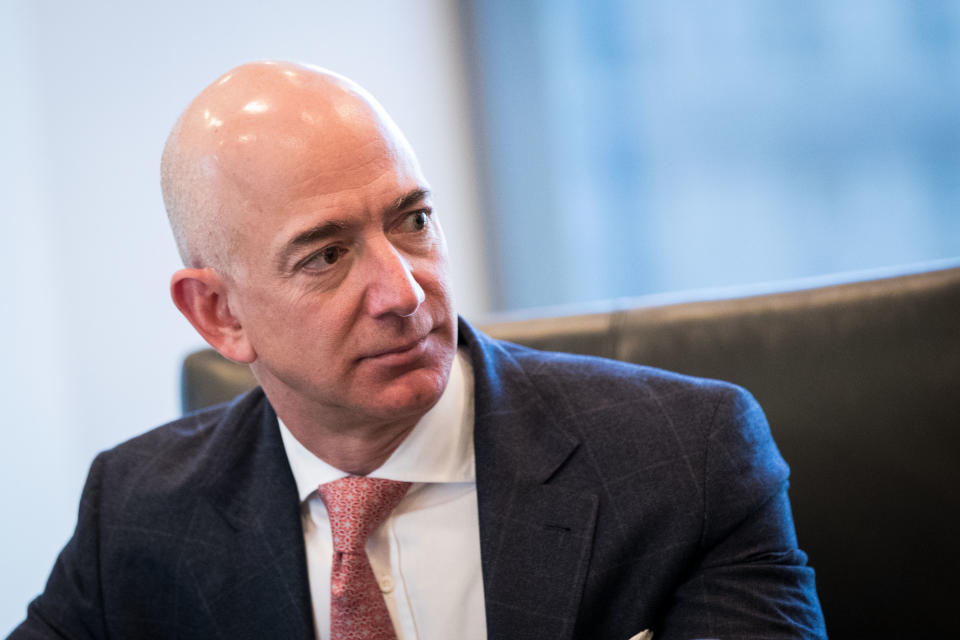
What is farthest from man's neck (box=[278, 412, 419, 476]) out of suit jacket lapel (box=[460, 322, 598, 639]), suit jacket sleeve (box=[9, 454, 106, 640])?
suit jacket sleeve (box=[9, 454, 106, 640])

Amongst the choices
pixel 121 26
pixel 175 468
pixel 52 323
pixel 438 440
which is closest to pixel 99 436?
pixel 52 323

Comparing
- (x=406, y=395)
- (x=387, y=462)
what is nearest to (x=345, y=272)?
(x=406, y=395)

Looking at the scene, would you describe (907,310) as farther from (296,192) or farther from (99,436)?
(99,436)

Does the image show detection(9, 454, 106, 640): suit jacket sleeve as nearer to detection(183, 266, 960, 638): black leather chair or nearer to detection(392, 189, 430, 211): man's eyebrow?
detection(392, 189, 430, 211): man's eyebrow

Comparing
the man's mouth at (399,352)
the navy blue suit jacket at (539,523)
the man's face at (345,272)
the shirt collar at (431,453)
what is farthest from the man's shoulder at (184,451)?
the man's mouth at (399,352)

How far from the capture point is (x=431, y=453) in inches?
51.7

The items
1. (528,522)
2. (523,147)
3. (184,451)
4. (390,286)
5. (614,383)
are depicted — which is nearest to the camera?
(390,286)

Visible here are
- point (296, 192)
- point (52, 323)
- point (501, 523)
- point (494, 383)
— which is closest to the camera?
point (296, 192)

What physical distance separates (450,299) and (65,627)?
2.38 feet

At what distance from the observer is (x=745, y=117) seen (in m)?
2.70

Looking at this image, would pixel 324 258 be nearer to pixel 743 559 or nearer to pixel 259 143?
pixel 259 143

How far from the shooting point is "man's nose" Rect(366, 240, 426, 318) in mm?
1134

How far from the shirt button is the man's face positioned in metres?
0.23

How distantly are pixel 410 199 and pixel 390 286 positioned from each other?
13cm
